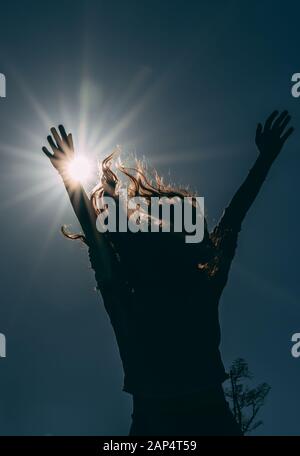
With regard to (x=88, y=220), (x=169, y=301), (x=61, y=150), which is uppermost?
(x=61, y=150)

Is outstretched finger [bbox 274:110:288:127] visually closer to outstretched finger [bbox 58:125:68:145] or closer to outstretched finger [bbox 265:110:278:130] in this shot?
outstretched finger [bbox 265:110:278:130]

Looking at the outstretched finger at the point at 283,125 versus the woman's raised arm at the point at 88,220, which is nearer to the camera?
the woman's raised arm at the point at 88,220

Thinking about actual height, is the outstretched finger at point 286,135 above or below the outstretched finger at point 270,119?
below

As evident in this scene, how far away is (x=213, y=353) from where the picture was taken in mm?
3664

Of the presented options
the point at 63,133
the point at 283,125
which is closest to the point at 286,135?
the point at 283,125

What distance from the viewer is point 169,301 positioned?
385 cm

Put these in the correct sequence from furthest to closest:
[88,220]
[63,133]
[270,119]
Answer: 1. [270,119]
2. [63,133]
3. [88,220]

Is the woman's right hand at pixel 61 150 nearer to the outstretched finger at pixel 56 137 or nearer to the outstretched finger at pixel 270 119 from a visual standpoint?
the outstretched finger at pixel 56 137

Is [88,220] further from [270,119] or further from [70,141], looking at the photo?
[270,119]

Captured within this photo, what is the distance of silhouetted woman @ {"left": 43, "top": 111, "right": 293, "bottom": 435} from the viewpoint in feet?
11.6

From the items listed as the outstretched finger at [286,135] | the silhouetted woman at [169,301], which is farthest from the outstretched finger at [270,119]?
the outstretched finger at [286,135]

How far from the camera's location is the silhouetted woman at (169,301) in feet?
11.6

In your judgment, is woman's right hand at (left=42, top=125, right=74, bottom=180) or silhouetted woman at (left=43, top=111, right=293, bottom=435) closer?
silhouetted woman at (left=43, top=111, right=293, bottom=435)

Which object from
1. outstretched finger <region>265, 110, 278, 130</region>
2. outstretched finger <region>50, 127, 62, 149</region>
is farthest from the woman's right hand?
outstretched finger <region>265, 110, 278, 130</region>
